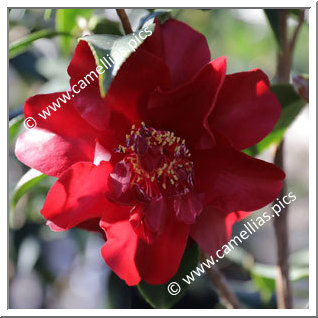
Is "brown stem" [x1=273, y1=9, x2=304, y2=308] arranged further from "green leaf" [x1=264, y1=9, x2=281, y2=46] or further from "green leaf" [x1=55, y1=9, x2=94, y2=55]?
"green leaf" [x1=55, y1=9, x2=94, y2=55]

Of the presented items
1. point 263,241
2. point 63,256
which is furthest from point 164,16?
point 263,241

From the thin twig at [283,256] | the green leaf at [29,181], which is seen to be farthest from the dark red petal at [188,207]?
the thin twig at [283,256]

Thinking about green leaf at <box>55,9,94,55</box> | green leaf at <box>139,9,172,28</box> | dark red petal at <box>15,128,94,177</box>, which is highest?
green leaf at <box>139,9,172,28</box>

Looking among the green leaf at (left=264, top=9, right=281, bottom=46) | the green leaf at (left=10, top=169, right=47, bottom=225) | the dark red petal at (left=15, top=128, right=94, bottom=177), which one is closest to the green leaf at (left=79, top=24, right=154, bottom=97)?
the dark red petal at (left=15, top=128, right=94, bottom=177)

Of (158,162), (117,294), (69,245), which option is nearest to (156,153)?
(158,162)

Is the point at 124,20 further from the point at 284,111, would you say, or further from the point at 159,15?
the point at 284,111
